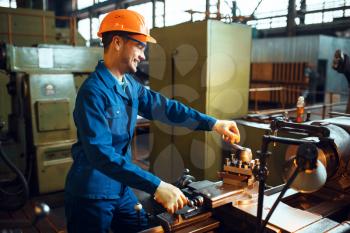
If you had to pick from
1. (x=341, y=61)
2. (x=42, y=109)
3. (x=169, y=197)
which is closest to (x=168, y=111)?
(x=169, y=197)

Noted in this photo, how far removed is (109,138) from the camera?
1.23 m

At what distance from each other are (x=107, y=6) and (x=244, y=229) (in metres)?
11.3

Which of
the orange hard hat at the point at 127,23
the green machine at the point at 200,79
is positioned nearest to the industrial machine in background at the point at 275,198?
the orange hard hat at the point at 127,23

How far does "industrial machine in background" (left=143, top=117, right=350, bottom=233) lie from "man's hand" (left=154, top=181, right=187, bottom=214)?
10 cm

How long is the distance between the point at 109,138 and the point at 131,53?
15.5 inches

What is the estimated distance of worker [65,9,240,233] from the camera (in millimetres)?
1176

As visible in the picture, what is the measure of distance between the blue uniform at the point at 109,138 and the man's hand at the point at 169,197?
0.02 metres

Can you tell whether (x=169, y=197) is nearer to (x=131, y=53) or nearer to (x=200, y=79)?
(x=131, y=53)

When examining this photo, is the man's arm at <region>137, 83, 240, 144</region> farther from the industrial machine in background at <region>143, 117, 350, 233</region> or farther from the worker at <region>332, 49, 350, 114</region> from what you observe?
the worker at <region>332, 49, 350, 114</region>

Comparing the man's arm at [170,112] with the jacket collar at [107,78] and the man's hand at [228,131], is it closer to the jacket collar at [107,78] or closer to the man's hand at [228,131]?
the man's hand at [228,131]

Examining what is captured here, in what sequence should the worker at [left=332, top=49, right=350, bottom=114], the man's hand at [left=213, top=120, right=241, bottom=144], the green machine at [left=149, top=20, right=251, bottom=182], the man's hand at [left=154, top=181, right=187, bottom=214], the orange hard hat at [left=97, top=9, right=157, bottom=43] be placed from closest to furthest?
1. the man's hand at [left=154, top=181, right=187, bottom=214]
2. the orange hard hat at [left=97, top=9, right=157, bottom=43]
3. the man's hand at [left=213, top=120, right=241, bottom=144]
4. the worker at [left=332, top=49, right=350, bottom=114]
5. the green machine at [left=149, top=20, right=251, bottom=182]

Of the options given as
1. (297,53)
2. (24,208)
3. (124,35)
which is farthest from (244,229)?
(297,53)

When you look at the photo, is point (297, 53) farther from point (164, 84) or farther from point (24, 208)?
point (24, 208)

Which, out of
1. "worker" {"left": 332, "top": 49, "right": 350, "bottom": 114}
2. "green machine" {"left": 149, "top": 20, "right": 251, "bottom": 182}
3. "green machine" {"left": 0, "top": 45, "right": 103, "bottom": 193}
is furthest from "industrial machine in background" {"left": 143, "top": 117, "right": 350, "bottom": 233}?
"green machine" {"left": 0, "top": 45, "right": 103, "bottom": 193}
